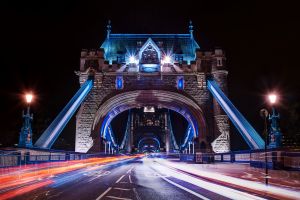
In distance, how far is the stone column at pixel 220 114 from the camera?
124 feet

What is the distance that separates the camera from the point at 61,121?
33.3 meters

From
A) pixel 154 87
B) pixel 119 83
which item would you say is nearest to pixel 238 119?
pixel 154 87

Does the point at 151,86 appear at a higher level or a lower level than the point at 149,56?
lower

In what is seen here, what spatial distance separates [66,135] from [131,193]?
35727 mm

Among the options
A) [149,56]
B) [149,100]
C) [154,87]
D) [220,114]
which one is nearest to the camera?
[220,114]

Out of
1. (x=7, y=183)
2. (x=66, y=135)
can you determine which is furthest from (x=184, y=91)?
(x=7, y=183)

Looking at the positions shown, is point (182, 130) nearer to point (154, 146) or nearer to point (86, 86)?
point (86, 86)

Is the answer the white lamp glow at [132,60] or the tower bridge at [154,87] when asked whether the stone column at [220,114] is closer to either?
the tower bridge at [154,87]

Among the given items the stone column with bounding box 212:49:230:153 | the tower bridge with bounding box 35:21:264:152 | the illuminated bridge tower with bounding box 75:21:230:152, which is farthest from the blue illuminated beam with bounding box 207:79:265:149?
the illuminated bridge tower with bounding box 75:21:230:152

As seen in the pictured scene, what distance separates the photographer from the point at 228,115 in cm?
3625

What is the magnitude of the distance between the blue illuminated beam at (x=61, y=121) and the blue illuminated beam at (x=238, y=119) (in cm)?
1497

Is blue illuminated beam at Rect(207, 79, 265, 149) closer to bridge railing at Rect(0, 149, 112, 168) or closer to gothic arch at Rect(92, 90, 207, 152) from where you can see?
gothic arch at Rect(92, 90, 207, 152)

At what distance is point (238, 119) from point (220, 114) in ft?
17.6

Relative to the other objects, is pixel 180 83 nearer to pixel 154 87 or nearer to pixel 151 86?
pixel 154 87
